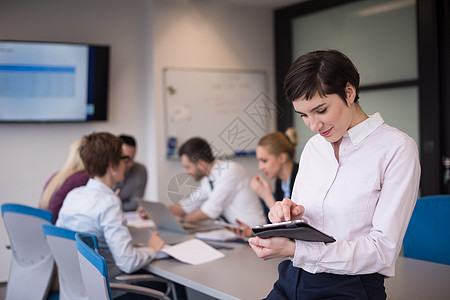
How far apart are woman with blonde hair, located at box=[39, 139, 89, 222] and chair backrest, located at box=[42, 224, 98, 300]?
0.99 metres

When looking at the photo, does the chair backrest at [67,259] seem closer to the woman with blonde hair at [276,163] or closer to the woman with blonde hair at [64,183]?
the woman with blonde hair at [64,183]

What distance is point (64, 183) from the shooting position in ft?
10.5

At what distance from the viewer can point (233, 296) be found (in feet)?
6.26

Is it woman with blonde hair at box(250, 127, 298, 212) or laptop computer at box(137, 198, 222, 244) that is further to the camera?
woman with blonde hair at box(250, 127, 298, 212)

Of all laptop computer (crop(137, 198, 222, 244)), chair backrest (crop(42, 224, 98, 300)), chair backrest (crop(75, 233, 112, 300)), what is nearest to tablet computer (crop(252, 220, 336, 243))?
chair backrest (crop(75, 233, 112, 300))

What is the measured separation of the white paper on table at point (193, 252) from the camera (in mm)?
2504

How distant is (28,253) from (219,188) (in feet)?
4.14

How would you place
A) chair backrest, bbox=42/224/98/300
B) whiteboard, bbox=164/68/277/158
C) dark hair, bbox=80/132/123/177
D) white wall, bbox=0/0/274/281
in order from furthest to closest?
whiteboard, bbox=164/68/277/158 → white wall, bbox=0/0/274/281 → dark hair, bbox=80/132/123/177 → chair backrest, bbox=42/224/98/300

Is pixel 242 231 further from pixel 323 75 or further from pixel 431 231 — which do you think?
pixel 323 75

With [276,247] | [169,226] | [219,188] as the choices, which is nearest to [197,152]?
[219,188]

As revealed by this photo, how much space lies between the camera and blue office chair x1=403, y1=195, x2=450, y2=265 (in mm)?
2572

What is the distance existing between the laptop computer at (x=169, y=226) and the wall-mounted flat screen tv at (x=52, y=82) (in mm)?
2036

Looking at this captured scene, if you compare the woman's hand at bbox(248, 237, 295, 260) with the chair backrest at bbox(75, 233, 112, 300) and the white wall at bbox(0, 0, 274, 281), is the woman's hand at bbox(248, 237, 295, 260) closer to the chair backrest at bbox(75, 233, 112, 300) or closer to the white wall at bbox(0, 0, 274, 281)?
the chair backrest at bbox(75, 233, 112, 300)

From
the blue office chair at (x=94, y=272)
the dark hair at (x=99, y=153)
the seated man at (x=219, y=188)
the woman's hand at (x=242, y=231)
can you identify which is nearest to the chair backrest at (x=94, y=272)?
the blue office chair at (x=94, y=272)
